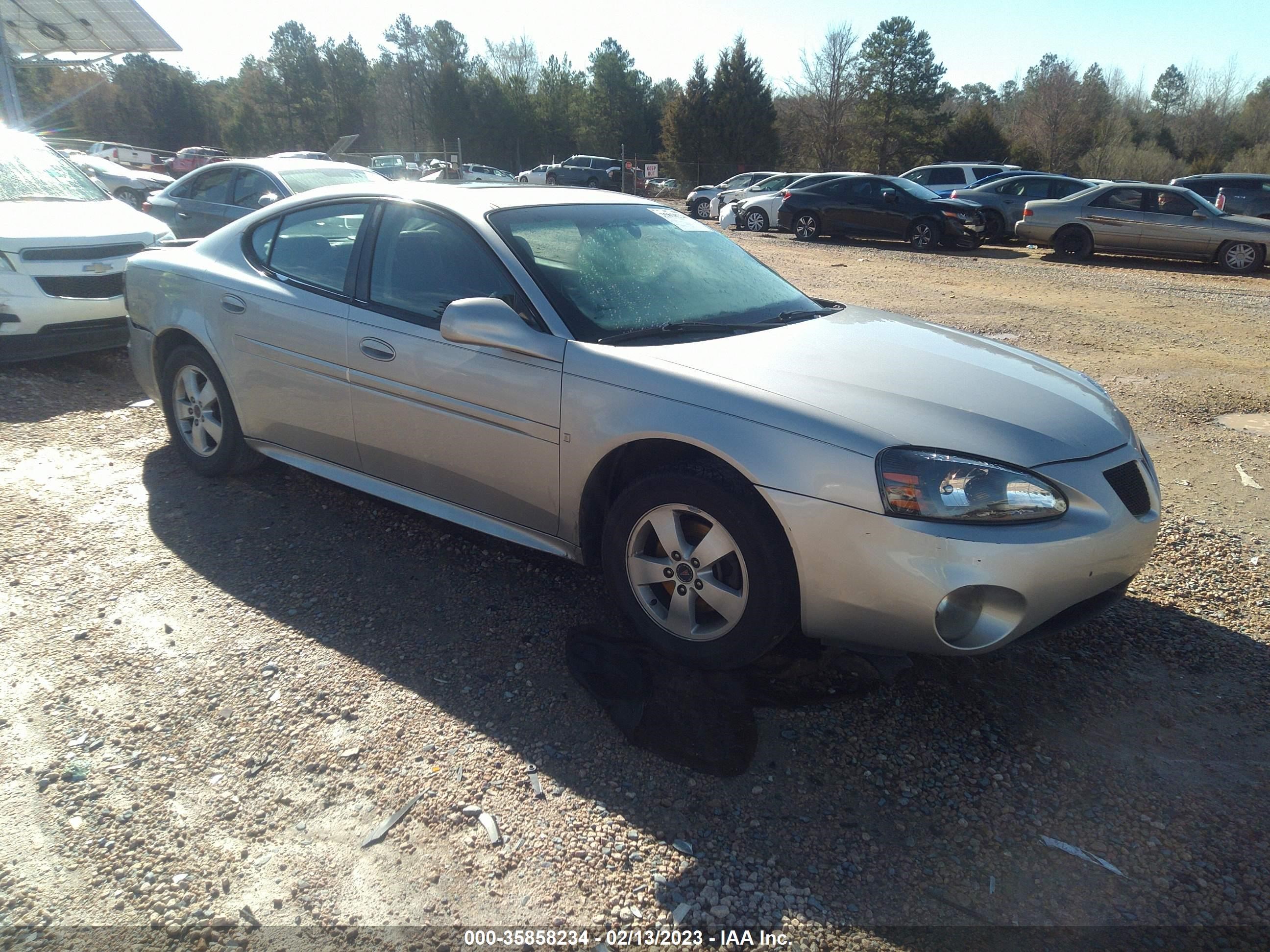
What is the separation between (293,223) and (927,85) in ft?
174

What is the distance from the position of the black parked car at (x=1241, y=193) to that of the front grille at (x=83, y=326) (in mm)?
17659

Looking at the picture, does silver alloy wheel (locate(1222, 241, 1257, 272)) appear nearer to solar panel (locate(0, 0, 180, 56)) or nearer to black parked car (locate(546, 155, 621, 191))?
solar panel (locate(0, 0, 180, 56))

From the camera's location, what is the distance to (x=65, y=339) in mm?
6543

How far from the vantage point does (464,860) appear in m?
2.30

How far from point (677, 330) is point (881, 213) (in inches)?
643

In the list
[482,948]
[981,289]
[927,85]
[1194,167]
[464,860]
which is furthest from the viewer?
[927,85]

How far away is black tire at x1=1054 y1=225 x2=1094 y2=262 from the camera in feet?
52.3

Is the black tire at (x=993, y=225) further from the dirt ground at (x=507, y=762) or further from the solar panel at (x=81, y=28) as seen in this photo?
the solar panel at (x=81, y=28)

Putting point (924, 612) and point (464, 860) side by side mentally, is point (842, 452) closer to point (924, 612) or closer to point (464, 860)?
point (924, 612)

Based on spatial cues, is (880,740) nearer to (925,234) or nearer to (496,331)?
(496,331)

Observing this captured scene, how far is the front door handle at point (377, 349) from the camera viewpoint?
143 inches

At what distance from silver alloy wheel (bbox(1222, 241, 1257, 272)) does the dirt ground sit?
12.5 m

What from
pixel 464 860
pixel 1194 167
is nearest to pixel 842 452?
pixel 464 860

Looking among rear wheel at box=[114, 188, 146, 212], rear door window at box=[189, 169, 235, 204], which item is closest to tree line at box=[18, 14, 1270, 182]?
rear wheel at box=[114, 188, 146, 212]
